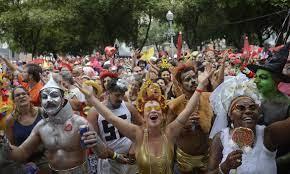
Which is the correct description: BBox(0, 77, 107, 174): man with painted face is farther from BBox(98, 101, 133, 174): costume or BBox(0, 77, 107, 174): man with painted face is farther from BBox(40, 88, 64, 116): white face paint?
BBox(98, 101, 133, 174): costume

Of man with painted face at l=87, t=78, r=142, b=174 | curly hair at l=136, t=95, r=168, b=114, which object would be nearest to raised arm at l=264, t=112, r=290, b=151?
curly hair at l=136, t=95, r=168, b=114

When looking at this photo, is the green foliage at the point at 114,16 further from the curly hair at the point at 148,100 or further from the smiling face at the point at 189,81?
the curly hair at the point at 148,100

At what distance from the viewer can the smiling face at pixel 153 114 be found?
523 centimetres

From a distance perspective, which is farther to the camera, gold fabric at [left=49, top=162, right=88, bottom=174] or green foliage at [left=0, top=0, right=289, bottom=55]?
green foliage at [left=0, top=0, right=289, bottom=55]

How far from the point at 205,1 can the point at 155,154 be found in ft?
107

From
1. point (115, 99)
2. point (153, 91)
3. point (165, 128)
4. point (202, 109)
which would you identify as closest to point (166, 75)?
point (115, 99)

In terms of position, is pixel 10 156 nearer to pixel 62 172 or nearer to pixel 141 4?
pixel 62 172

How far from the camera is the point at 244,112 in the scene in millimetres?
4660

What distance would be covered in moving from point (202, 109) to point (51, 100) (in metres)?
1.94

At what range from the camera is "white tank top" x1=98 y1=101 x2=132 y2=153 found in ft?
22.2

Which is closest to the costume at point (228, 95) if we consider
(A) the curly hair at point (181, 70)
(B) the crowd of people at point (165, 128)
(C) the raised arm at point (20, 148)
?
(B) the crowd of people at point (165, 128)

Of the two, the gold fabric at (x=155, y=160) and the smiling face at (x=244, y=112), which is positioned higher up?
the smiling face at (x=244, y=112)

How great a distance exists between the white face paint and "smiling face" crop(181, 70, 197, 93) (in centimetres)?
175

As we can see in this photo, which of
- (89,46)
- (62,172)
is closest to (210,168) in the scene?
(62,172)
